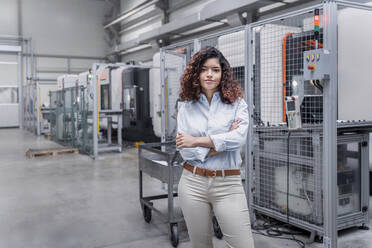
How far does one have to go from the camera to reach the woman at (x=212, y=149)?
67.2 inches

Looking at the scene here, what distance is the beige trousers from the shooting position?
1.69 metres

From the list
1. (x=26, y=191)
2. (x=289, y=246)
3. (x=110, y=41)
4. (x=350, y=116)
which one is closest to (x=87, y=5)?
(x=110, y=41)

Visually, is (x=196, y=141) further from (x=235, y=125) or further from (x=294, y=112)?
(x=294, y=112)

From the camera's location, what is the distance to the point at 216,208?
1.74m

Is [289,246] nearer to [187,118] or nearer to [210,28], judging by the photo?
[187,118]

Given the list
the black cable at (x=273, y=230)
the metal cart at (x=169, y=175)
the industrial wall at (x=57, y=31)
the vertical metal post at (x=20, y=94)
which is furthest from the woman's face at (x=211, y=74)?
the vertical metal post at (x=20, y=94)

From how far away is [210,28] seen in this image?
9.76 meters

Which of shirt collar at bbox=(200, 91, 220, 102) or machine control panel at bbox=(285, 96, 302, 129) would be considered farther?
machine control panel at bbox=(285, 96, 302, 129)

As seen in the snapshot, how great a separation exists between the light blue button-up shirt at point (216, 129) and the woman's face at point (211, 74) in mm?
59

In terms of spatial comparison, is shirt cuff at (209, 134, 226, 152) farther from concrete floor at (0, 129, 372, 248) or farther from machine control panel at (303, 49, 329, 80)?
concrete floor at (0, 129, 372, 248)

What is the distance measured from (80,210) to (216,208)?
A: 282cm

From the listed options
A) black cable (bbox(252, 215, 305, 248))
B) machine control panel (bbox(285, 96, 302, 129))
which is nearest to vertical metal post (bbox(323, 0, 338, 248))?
machine control panel (bbox(285, 96, 302, 129))

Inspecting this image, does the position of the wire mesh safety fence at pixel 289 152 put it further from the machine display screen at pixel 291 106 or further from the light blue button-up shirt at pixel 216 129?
the light blue button-up shirt at pixel 216 129

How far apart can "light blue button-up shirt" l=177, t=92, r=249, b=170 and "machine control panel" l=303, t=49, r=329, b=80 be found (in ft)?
3.52
